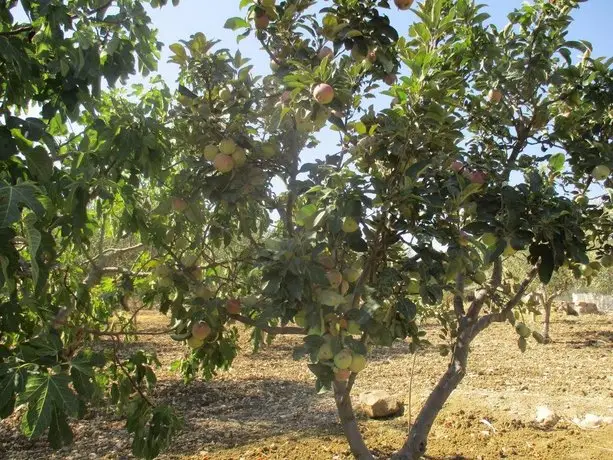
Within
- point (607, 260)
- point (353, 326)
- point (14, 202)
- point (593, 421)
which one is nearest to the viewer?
point (14, 202)

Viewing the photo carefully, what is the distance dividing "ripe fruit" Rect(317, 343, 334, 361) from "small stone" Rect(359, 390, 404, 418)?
3.43 metres

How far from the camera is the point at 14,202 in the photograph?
4.45 ft

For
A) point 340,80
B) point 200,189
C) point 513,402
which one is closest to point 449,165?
point 340,80

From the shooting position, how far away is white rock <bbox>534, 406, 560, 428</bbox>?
475cm

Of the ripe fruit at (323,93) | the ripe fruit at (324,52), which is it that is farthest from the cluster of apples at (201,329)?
the ripe fruit at (324,52)

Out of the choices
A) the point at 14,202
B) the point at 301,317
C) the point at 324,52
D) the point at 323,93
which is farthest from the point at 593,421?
the point at 14,202

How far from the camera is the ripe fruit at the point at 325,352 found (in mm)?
1961

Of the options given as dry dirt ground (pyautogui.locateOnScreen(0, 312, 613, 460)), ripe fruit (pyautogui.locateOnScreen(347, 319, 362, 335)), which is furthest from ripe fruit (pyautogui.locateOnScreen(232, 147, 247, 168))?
dry dirt ground (pyautogui.locateOnScreen(0, 312, 613, 460))

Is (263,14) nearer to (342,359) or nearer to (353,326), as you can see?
(353,326)

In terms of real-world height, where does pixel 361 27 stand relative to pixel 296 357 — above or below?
Answer: above

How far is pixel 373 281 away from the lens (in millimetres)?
2352

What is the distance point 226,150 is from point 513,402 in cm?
455

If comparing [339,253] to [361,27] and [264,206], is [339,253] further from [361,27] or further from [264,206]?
[361,27]

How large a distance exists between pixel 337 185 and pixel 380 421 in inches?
148
